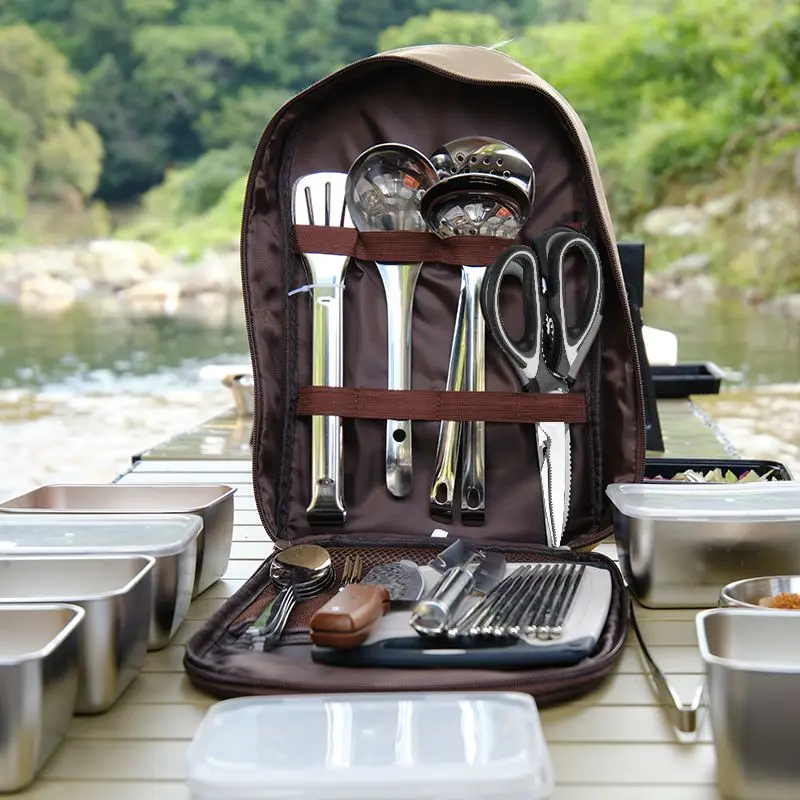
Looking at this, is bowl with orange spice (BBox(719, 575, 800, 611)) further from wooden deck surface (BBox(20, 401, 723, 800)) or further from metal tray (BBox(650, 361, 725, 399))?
metal tray (BBox(650, 361, 725, 399))

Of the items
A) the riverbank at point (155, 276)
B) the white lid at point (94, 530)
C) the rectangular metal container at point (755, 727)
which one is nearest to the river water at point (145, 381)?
the riverbank at point (155, 276)

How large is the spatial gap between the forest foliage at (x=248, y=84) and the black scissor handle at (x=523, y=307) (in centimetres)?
717

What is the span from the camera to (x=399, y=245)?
844 mm

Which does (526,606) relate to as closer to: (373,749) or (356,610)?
(356,610)

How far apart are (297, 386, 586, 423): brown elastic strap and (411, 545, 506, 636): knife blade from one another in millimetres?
125

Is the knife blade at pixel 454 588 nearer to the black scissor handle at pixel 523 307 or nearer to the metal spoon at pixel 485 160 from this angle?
the black scissor handle at pixel 523 307

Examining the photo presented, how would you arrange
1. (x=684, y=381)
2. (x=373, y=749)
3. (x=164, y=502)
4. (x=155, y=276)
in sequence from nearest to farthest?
(x=373, y=749), (x=164, y=502), (x=684, y=381), (x=155, y=276)

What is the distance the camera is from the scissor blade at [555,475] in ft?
2.57

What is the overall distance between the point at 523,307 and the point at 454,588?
260 millimetres

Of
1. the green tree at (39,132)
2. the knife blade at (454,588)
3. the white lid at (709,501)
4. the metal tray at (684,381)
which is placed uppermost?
the green tree at (39,132)

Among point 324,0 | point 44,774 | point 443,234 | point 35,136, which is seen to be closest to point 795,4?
point 324,0

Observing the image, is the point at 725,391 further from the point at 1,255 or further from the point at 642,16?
the point at 1,255

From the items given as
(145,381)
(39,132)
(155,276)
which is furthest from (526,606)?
(39,132)

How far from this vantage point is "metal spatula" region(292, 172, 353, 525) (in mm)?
822
